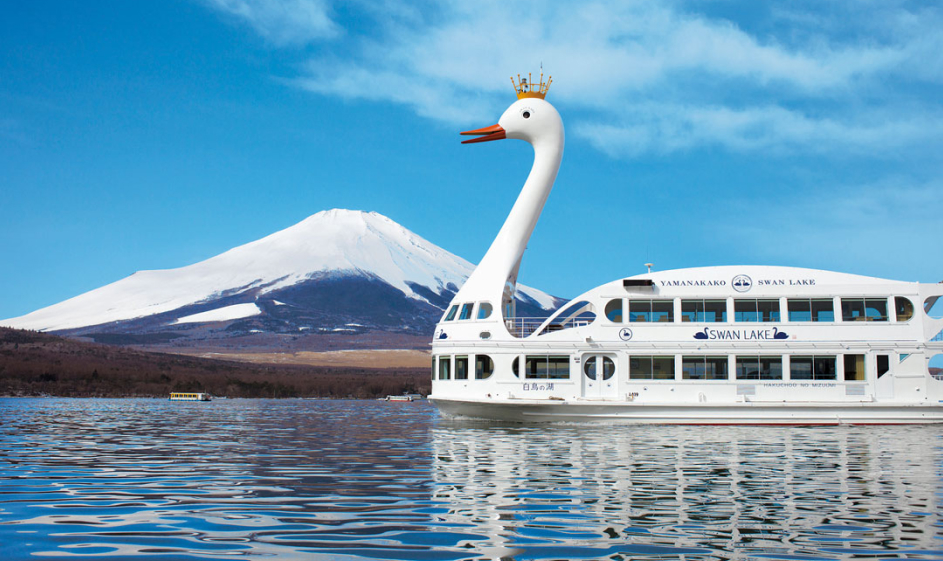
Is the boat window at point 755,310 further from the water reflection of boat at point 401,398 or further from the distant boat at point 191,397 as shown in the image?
the water reflection of boat at point 401,398

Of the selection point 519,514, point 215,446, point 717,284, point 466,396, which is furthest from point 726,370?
point 519,514

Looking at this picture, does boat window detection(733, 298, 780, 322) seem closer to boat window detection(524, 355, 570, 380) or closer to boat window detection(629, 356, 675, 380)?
boat window detection(629, 356, 675, 380)

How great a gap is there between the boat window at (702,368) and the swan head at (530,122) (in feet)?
30.0

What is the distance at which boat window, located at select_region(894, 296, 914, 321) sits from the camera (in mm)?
28875

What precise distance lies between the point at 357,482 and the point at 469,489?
1982 mm

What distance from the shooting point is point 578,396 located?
28.5 metres

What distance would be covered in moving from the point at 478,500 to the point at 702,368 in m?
18.6

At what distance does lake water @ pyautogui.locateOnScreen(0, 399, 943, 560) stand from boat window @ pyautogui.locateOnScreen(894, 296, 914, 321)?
9.51 metres

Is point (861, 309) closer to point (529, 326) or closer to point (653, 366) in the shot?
point (653, 366)

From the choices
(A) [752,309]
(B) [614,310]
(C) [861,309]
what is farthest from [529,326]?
(C) [861,309]

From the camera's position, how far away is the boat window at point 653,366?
2859 centimetres

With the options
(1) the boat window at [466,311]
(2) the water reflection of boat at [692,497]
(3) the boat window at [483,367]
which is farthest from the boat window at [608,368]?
(2) the water reflection of boat at [692,497]

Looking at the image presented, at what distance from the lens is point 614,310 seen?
2906 centimetres

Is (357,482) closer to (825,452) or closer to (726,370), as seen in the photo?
(825,452)
